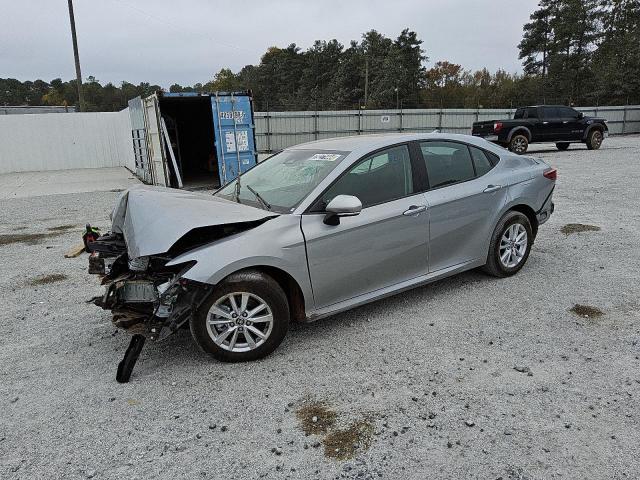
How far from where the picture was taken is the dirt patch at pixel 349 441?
2.46 metres

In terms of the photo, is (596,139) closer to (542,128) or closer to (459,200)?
(542,128)

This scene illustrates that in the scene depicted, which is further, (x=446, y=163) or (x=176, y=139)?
(x=176, y=139)

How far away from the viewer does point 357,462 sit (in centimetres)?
239

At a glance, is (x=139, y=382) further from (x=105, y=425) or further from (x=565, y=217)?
(x=565, y=217)

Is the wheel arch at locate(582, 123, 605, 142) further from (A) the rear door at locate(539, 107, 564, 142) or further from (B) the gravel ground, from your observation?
(B) the gravel ground

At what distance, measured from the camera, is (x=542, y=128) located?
17828mm

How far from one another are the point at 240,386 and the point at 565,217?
6.56 metres

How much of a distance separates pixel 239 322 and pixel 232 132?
394 inches

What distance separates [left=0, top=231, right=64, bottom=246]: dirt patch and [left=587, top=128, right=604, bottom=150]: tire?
19460 millimetres

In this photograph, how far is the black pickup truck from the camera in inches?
676

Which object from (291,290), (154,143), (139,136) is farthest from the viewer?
(139,136)

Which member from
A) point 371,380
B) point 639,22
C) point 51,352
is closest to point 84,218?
point 51,352

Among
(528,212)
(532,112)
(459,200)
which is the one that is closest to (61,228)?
(459,200)

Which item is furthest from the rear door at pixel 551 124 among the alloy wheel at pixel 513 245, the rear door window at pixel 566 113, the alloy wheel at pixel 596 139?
the alloy wheel at pixel 513 245
